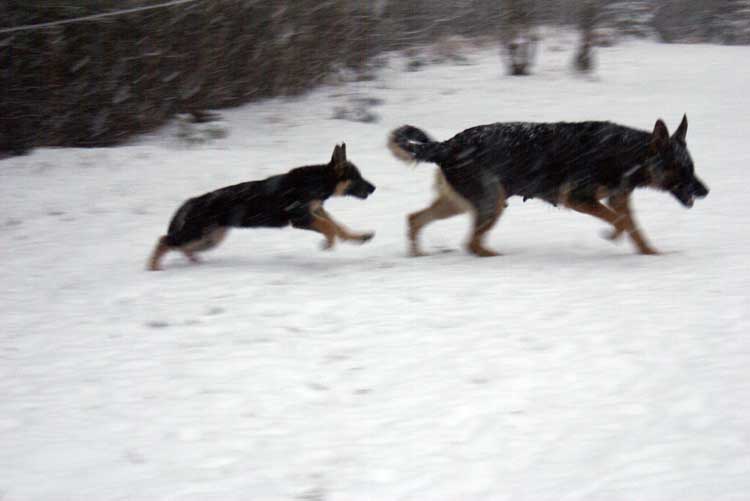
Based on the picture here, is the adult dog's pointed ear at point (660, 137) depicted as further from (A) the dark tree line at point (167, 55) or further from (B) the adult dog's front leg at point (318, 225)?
(A) the dark tree line at point (167, 55)

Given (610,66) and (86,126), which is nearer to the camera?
(86,126)

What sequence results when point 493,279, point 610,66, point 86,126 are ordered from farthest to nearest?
point 610,66 < point 86,126 < point 493,279

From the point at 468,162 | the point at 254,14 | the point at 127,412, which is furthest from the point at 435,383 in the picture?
the point at 254,14

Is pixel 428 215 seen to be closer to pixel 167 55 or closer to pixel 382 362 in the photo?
pixel 382 362

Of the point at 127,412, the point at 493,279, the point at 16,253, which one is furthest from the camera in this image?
the point at 16,253

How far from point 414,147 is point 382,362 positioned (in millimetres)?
3228

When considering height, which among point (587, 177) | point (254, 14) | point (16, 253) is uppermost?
point (254, 14)

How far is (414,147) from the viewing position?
26.4 ft

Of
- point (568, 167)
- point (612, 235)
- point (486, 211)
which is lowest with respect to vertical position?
point (612, 235)

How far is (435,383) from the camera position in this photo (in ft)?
16.5

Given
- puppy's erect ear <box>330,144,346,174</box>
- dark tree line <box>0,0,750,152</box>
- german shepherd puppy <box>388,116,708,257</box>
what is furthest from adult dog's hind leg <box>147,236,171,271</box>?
dark tree line <box>0,0,750,152</box>

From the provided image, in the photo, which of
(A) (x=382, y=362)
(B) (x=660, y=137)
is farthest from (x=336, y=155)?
(A) (x=382, y=362)

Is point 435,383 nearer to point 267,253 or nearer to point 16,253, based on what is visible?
point 267,253

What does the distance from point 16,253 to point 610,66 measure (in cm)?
1841
